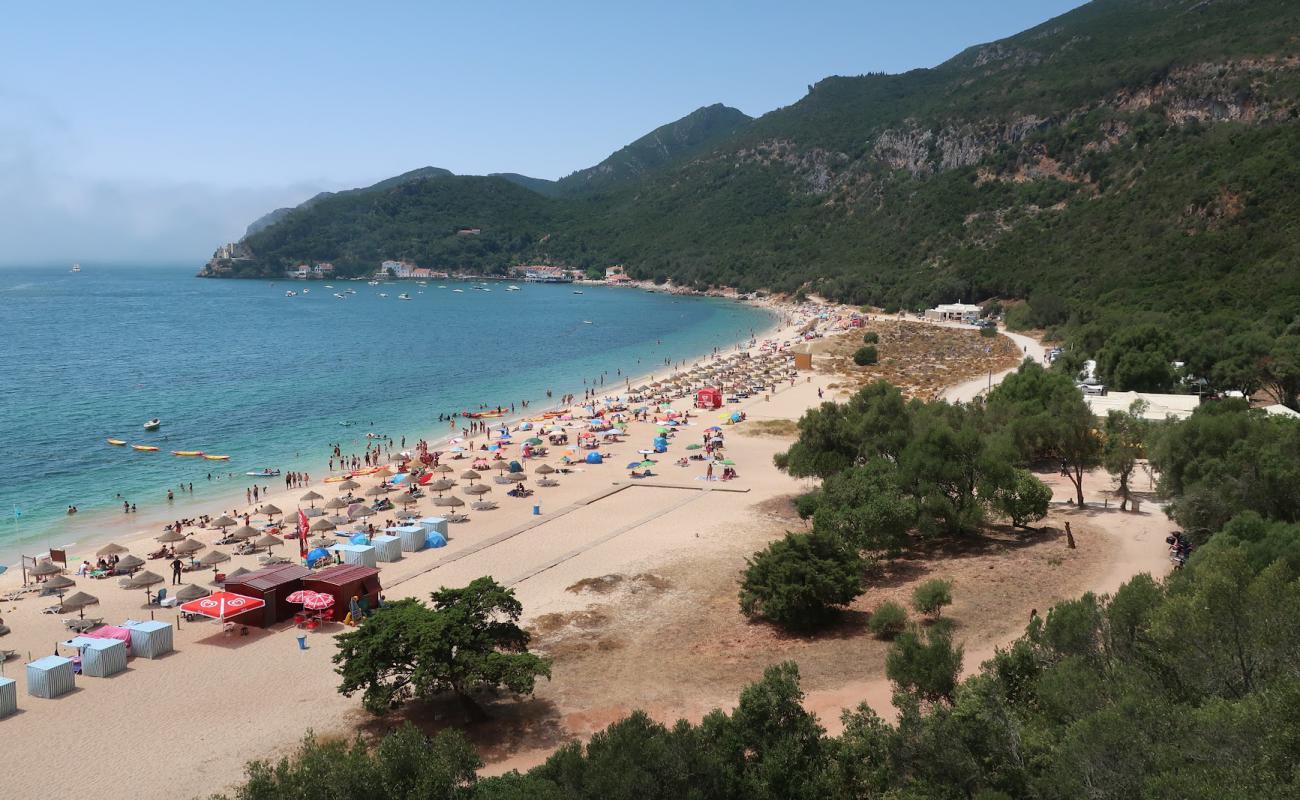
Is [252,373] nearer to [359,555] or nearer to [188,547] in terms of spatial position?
[188,547]

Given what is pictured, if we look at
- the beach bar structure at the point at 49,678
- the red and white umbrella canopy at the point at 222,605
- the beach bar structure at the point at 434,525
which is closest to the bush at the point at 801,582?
the beach bar structure at the point at 434,525

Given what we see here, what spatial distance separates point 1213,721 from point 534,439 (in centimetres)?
3674

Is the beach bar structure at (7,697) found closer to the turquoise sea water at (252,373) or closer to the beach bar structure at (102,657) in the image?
the beach bar structure at (102,657)

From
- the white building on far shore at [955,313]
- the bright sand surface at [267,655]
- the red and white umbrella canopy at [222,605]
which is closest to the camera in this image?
the bright sand surface at [267,655]

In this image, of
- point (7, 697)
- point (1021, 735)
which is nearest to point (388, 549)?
point (7, 697)

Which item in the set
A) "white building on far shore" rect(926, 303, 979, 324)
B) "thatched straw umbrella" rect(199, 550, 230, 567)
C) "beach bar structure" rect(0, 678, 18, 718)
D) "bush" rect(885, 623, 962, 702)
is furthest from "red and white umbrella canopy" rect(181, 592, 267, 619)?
"white building on far shore" rect(926, 303, 979, 324)

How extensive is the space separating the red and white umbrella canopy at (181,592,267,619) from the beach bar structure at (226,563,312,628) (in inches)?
12.8

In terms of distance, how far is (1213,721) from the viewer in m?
8.75

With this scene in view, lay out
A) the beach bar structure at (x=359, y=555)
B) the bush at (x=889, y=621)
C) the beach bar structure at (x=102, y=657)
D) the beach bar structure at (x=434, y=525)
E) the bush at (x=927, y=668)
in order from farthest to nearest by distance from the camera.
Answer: the beach bar structure at (x=434, y=525) < the beach bar structure at (x=359, y=555) < the bush at (x=889, y=621) < the beach bar structure at (x=102, y=657) < the bush at (x=927, y=668)

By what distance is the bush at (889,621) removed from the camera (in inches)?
754

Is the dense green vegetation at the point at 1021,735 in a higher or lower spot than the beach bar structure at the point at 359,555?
higher

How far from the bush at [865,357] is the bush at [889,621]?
5089 cm

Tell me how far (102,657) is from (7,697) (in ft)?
6.09

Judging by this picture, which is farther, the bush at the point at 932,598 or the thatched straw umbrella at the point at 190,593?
the thatched straw umbrella at the point at 190,593
